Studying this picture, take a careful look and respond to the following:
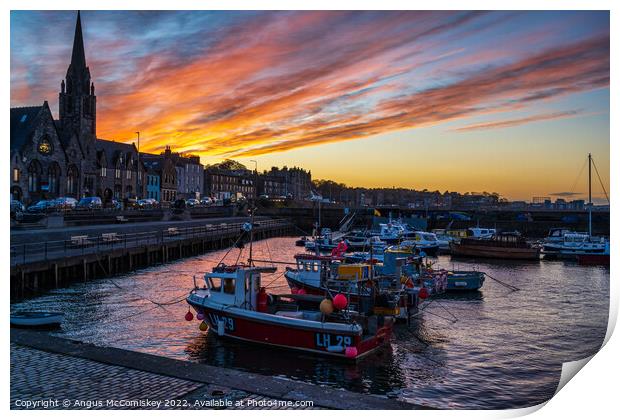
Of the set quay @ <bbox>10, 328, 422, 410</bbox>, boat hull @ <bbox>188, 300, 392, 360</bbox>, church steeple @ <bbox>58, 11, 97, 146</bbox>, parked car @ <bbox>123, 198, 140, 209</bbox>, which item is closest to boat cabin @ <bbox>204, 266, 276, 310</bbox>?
boat hull @ <bbox>188, 300, 392, 360</bbox>

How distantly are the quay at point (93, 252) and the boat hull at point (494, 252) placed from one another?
24294 millimetres

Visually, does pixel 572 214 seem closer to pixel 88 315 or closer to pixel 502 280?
pixel 502 280

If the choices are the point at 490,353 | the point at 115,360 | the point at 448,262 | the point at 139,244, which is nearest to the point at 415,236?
the point at 448,262

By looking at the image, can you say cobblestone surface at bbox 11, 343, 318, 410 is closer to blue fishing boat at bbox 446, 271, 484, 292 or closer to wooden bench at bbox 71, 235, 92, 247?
blue fishing boat at bbox 446, 271, 484, 292

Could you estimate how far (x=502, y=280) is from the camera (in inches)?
1419

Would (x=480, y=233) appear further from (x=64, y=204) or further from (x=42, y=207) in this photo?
(x=42, y=207)

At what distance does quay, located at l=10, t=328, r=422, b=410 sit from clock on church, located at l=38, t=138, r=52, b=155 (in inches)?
1677

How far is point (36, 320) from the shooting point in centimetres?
1861

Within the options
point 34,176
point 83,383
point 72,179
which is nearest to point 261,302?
point 83,383

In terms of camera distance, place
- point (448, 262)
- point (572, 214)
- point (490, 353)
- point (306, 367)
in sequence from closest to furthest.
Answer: point (306, 367) < point (490, 353) < point (448, 262) < point (572, 214)

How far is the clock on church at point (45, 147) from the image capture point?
160ft

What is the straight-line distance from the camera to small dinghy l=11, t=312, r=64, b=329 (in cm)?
1859

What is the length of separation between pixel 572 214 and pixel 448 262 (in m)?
47.0

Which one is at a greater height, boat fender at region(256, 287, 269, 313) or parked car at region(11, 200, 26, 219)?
parked car at region(11, 200, 26, 219)
